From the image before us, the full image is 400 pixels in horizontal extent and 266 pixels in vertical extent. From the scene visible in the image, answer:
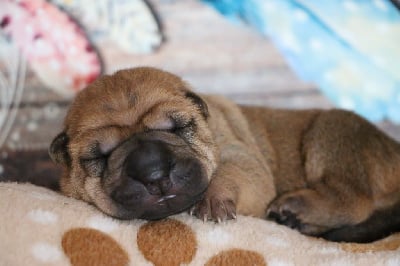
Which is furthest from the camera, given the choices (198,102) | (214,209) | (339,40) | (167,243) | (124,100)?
(339,40)

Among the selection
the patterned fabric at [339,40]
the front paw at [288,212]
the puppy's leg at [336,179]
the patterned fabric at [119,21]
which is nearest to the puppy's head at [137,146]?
the front paw at [288,212]

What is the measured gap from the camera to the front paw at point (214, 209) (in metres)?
2.94

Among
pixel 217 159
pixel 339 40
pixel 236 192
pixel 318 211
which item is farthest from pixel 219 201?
pixel 339 40

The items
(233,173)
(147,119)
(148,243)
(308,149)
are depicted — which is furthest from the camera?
(308,149)

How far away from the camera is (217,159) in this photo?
10.9 ft

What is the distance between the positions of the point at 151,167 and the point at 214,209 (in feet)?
1.63

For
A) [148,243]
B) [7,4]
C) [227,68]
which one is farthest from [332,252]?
[7,4]

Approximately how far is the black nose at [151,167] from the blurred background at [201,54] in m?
2.08

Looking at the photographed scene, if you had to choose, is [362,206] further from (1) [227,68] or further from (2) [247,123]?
(1) [227,68]

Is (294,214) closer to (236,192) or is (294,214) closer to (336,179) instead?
(336,179)

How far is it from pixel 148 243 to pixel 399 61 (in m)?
2.92

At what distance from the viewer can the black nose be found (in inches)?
103

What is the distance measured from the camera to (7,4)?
15.0ft

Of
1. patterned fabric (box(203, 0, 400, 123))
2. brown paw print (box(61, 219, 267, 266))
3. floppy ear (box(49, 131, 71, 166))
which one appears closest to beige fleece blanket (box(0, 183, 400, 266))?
brown paw print (box(61, 219, 267, 266))
